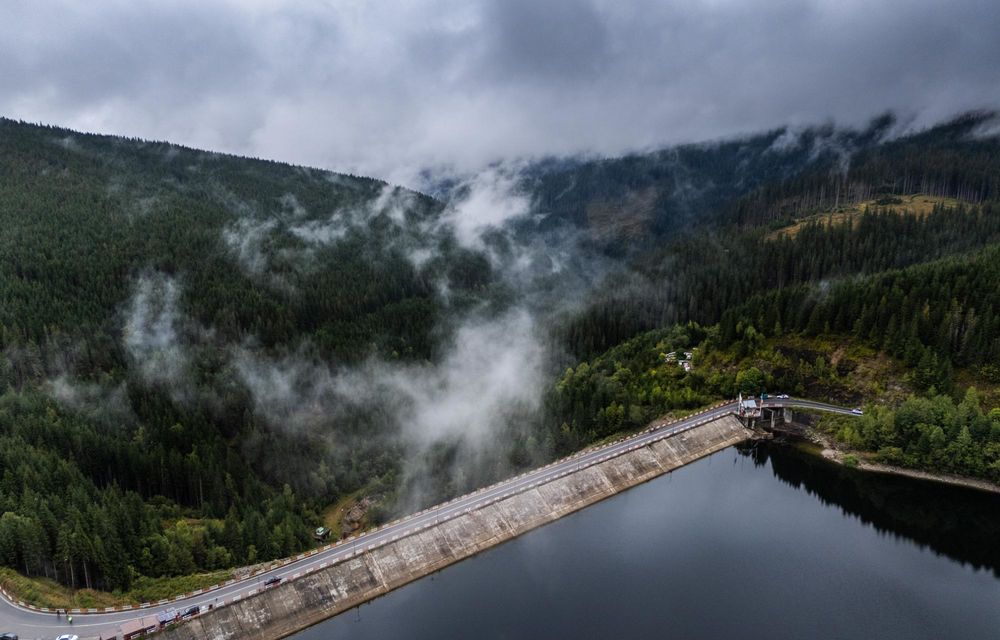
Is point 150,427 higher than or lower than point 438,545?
higher

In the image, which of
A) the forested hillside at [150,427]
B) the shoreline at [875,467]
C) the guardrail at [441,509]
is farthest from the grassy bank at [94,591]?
the shoreline at [875,467]

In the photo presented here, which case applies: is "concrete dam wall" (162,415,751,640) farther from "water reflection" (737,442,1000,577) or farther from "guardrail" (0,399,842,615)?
"water reflection" (737,442,1000,577)

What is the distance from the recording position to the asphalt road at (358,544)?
216ft

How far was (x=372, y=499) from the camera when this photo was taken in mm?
124500

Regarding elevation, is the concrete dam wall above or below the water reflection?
above

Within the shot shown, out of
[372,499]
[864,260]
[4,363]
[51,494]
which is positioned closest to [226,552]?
[51,494]

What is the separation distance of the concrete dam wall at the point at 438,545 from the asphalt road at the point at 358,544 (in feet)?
3.68

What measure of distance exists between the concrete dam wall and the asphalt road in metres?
1.12

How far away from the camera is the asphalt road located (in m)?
65.8

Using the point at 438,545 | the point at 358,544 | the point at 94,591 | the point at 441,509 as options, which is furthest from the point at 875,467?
the point at 94,591

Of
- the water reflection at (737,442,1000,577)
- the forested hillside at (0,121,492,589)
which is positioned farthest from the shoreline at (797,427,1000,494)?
the forested hillside at (0,121,492,589)

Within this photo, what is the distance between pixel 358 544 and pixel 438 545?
471 inches

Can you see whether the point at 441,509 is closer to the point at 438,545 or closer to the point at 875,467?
the point at 438,545

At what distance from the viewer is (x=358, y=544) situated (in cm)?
8819
